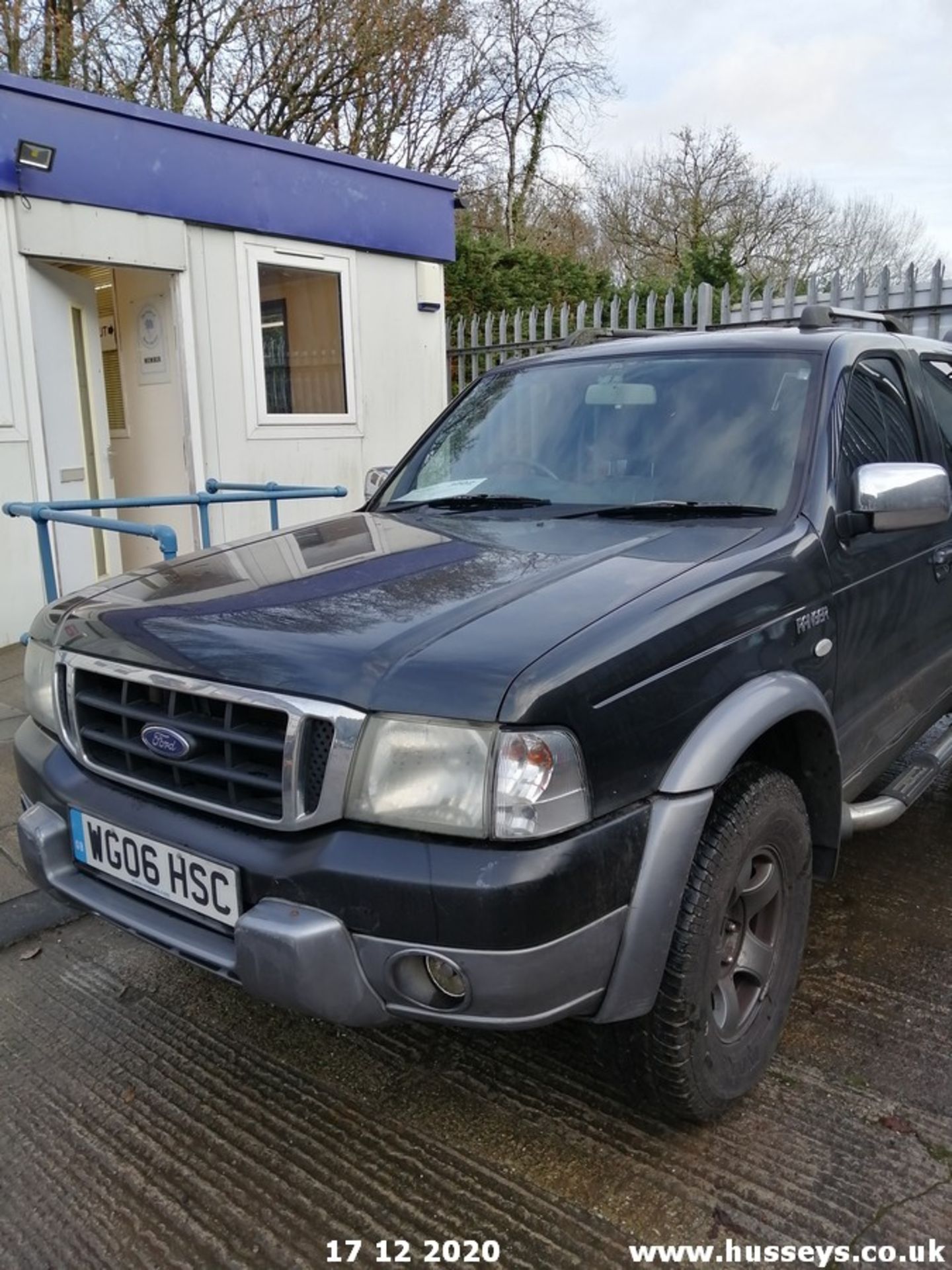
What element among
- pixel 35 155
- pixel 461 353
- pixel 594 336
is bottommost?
pixel 594 336

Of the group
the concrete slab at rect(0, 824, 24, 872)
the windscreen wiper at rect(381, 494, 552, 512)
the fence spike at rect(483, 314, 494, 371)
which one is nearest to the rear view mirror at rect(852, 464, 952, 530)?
the windscreen wiper at rect(381, 494, 552, 512)

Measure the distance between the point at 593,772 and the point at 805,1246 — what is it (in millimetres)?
1085

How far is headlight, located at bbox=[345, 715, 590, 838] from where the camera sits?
6.11 feet

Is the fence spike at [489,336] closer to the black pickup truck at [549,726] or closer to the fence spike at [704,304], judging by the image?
the fence spike at [704,304]

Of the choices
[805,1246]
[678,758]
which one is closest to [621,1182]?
[805,1246]

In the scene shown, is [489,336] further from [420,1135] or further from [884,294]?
[420,1135]

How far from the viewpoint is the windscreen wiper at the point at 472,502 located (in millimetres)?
3215

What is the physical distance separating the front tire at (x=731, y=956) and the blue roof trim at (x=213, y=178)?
6.33 m

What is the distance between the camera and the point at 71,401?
23.7 feet

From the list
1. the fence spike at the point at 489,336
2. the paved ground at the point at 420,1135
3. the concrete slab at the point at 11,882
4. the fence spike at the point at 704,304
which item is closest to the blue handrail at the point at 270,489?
the concrete slab at the point at 11,882

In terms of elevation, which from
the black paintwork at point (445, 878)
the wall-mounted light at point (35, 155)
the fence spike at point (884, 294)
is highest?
the wall-mounted light at point (35, 155)

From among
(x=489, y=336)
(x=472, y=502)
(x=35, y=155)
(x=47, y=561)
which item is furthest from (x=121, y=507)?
(x=489, y=336)

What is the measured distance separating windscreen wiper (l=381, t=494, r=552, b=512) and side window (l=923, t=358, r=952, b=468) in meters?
1.63

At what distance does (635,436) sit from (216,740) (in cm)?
168
